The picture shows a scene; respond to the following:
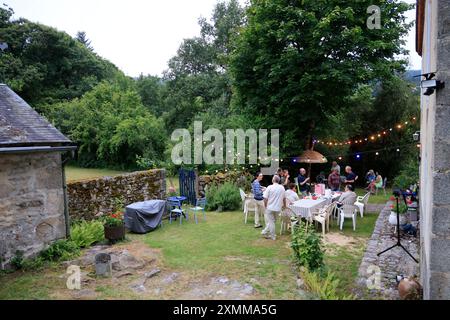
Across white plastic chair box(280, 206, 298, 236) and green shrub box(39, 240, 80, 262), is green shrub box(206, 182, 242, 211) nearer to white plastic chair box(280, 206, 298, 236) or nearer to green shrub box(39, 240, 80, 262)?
white plastic chair box(280, 206, 298, 236)

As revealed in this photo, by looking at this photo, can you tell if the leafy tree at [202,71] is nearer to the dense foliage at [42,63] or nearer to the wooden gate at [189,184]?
the dense foliage at [42,63]

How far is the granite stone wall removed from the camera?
21.8ft

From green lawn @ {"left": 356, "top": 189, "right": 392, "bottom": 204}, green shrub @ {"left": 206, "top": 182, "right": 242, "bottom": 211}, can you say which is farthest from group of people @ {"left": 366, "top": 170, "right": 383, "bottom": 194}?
green shrub @ {"left": 206, "top": 182, "right": 242, "bottom": 211}

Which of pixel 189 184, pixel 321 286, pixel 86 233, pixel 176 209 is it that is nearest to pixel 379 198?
pixel 189 184

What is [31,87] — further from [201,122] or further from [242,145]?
[242,145]

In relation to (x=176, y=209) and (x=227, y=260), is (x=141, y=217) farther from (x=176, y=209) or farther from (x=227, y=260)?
(x=227, y=260)

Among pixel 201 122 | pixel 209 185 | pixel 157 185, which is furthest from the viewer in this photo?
pixel 201 122

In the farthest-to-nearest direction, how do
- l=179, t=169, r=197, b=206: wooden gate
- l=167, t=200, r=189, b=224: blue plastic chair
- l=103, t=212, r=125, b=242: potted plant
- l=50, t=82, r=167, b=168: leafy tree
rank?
1. l=50, t=82, r=167, b=168: leafy tree
2. l=179, t=169, r=197, b=206: wooden gate
3. l=167, t=200, r=189, b=224: blue plastic chair
4. l=103, t=212, r=125, b=242: potted plant

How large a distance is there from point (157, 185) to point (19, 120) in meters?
5.90

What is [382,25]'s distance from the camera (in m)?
14.5

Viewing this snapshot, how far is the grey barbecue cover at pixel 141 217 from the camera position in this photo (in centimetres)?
977

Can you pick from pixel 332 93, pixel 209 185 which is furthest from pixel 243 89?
pixel 209 185

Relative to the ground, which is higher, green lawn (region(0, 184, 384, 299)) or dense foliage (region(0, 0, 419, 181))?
dense foliage (region(0, 0, 419, 181))

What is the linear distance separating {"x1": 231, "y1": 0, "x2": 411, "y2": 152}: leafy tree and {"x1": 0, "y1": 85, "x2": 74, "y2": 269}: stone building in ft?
33.0
